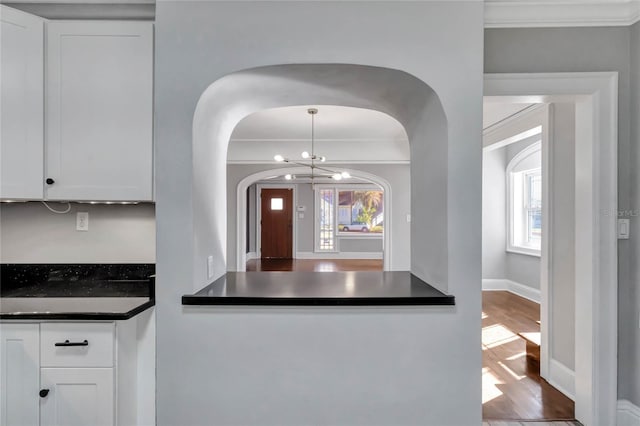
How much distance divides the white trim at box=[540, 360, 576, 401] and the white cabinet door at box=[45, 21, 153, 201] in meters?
3.09

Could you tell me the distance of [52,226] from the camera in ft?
6.79

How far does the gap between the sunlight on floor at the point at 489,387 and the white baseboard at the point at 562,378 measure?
403mm

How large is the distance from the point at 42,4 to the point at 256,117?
2.49m

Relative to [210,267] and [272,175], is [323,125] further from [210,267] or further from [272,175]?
[210,267]

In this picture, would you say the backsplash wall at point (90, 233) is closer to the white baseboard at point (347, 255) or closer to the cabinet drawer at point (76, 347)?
the cabinet drawer at point (76, 347)

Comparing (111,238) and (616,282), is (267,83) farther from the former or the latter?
(616,282)

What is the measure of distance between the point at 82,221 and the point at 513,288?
593 centimetres

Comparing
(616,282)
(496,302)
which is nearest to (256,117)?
(616,282)

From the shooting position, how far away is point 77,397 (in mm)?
1529

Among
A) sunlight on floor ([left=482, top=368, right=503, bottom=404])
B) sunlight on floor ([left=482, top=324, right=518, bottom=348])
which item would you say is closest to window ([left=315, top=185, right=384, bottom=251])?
sunlight on floor ([left=482, top=324, right=518, bottom=348])

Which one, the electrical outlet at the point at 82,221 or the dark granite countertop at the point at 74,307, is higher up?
the electrical outlet at the point at 82,221

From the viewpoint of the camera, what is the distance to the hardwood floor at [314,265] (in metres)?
7.82

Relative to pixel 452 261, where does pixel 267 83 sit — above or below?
above

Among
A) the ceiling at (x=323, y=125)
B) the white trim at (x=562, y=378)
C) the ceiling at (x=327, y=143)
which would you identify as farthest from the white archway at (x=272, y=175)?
the white trim at (x=562, y=378)
